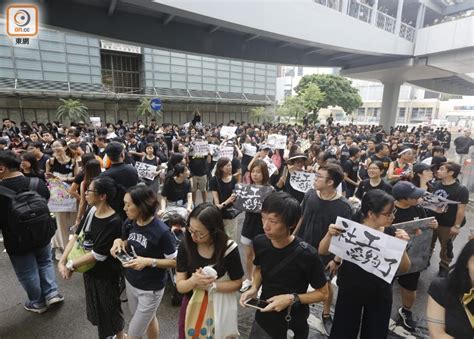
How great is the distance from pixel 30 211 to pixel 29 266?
2.46ft

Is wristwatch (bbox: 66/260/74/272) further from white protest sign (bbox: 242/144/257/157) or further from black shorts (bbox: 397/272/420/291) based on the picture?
white protest sign (bbox: 242/144/257/157)

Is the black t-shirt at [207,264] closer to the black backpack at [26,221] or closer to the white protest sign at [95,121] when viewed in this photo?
the black backpack at [26,221]

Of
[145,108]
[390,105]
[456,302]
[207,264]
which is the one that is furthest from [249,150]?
[390,105]

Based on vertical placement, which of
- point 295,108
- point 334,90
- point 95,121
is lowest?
point 95,121

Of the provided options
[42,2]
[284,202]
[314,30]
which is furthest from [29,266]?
[314,30]

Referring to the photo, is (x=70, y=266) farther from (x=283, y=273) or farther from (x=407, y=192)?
(x=407, y=192)

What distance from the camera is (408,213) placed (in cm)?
312

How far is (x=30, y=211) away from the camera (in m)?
3.01

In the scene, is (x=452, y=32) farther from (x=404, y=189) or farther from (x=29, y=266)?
(x=29, y=266)

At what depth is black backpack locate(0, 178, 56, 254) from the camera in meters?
2.98

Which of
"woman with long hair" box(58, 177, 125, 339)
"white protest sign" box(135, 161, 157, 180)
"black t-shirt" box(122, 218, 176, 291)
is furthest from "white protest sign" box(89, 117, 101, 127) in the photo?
"black t-shirt" box(122, 218, 176, 291)

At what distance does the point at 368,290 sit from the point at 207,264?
1363 mm

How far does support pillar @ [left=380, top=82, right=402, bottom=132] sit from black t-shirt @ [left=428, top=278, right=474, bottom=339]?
22429 millimetres

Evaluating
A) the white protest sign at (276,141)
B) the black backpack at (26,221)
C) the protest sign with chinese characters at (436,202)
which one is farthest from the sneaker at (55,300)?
the white protest sign at (276,141)
